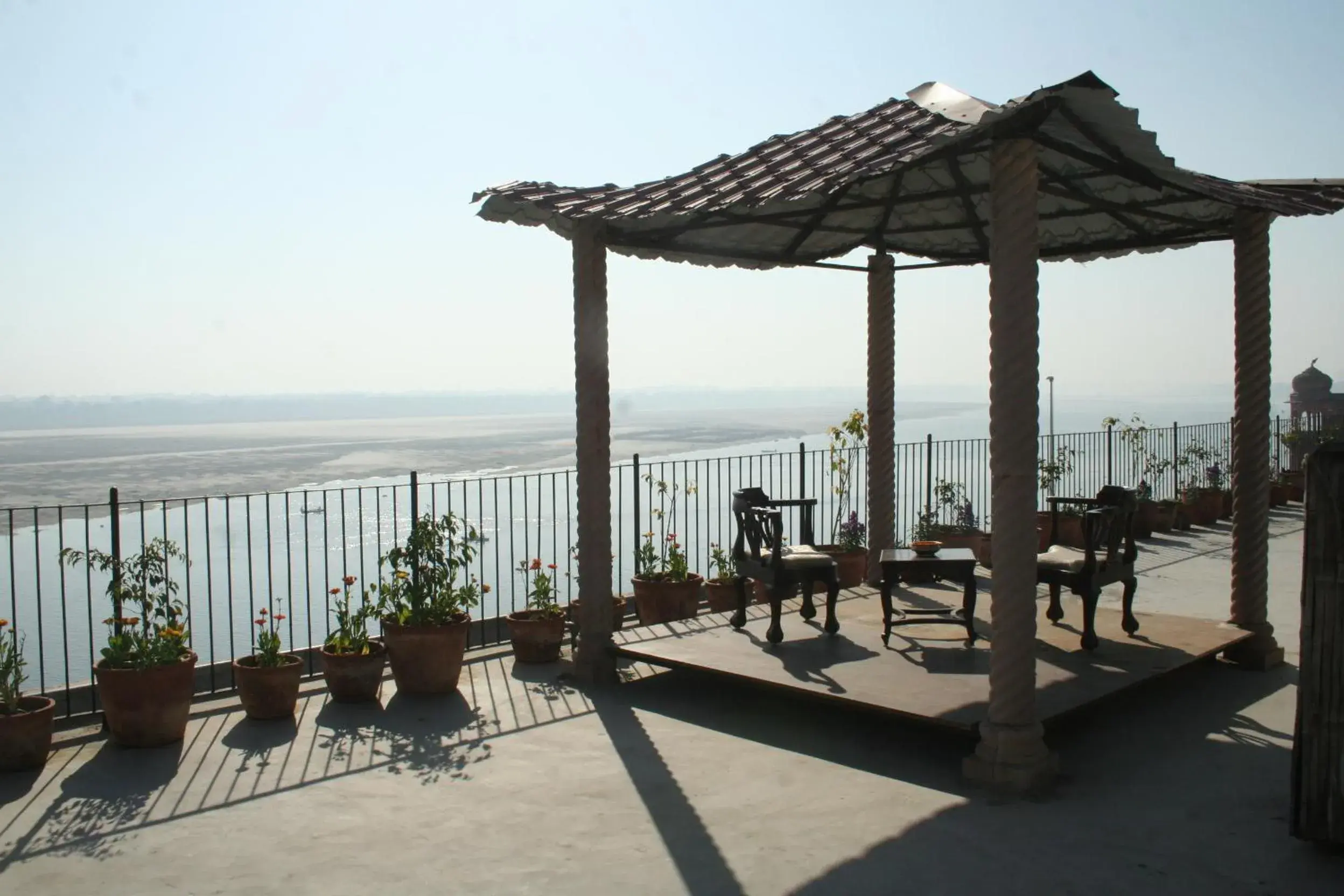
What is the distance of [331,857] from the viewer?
3887 mm

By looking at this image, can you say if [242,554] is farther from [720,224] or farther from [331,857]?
[331,857]

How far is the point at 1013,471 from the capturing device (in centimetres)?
447

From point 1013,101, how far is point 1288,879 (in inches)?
119

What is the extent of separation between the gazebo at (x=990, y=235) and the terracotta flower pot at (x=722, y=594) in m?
1.23

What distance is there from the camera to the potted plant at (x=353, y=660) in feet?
19.0

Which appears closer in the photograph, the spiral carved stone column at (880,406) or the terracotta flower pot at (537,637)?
the terracotta flower pot at (537,637)

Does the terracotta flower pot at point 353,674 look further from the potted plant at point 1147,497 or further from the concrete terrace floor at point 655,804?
the potted plant at point 1147,497

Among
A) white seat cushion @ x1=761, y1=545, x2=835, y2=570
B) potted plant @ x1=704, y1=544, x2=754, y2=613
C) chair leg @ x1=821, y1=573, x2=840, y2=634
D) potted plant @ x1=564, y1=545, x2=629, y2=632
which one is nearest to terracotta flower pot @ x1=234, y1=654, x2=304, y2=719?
potted plant @ x1=564, y1=545, x2=629, y2=632

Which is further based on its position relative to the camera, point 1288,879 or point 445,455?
point 445,455

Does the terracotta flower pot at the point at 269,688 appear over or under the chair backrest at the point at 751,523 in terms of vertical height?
under

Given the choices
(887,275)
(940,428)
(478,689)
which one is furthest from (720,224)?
(940,428)

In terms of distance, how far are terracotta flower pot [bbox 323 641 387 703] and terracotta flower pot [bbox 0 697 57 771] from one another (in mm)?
1349

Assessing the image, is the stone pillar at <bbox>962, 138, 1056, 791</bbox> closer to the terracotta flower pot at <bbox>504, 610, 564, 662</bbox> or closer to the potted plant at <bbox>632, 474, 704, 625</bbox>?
the terracotta flower pot at <bbox>504, 610, 564, 662</bbox>

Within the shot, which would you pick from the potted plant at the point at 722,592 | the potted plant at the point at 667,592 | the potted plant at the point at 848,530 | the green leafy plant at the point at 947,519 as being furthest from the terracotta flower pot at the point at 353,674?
the green leafy plant at the point at 947,519
